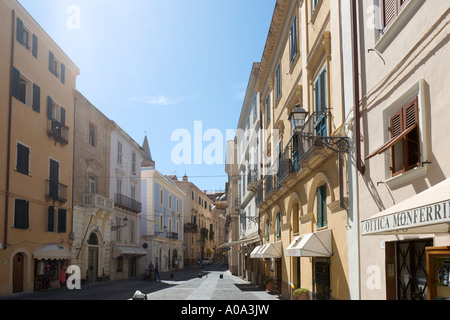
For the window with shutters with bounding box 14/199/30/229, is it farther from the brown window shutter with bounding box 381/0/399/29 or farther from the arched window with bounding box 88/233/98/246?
the brown window shutter with bounding box 381/0/399/29

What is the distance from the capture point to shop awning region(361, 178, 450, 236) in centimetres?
502

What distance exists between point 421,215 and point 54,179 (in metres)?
24.4

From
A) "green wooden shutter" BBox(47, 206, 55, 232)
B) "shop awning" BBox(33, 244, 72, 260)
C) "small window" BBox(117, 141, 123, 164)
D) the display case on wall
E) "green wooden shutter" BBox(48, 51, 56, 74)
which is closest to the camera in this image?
the display case on wall

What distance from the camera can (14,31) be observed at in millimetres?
22969

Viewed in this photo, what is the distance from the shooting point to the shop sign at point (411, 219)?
4966mm

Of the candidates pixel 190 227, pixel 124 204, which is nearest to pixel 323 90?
pixel 124 204

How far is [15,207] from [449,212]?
69.9ft

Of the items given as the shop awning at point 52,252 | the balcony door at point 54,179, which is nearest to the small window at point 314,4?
the balcony door at point 54,179

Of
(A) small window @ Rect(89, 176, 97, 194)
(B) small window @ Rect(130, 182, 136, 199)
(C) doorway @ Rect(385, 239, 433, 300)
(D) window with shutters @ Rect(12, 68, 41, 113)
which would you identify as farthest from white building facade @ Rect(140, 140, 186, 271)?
(C) doorway @ Rect(385, 239, 433, 300)

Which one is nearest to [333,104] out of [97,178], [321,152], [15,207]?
[321,152]

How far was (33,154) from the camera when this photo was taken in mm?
24672

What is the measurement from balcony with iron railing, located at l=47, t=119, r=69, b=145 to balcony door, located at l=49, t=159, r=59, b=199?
4.41 ft

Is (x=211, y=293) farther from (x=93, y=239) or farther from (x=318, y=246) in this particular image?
(x=93, y=239)

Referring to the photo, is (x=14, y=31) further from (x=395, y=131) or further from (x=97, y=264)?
(x=395, y=131)
